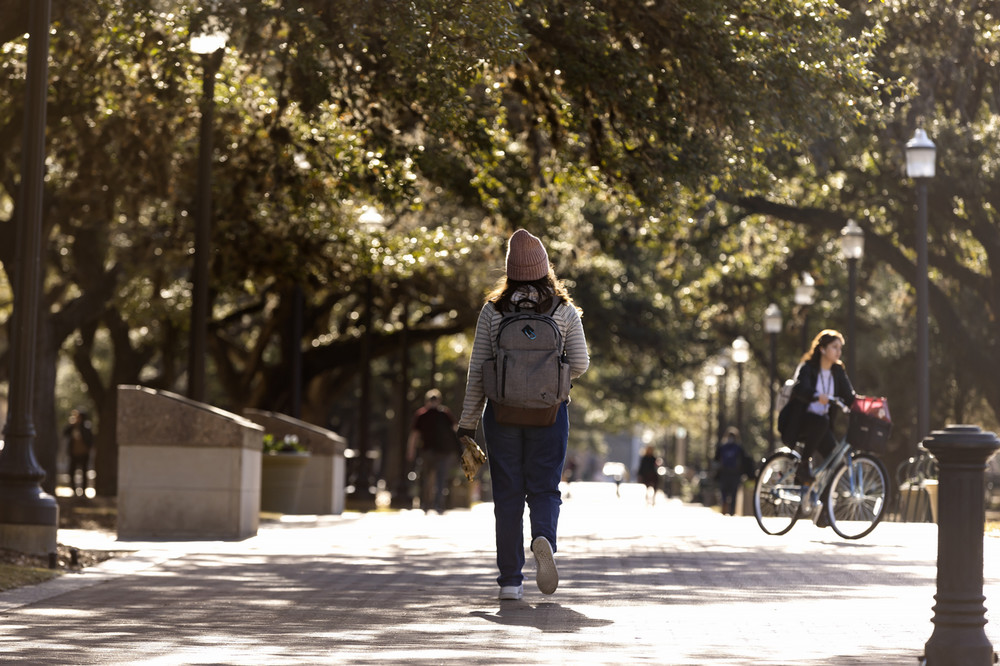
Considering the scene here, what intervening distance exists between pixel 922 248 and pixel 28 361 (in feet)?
46.8

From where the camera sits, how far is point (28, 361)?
1154 centimetres

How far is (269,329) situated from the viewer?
32.3 m

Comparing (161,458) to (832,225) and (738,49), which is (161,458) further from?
(832,225)

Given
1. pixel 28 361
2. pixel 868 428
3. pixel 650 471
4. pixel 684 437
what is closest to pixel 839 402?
pixel 868 428

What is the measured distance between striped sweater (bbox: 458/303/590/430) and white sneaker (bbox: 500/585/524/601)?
88 cm

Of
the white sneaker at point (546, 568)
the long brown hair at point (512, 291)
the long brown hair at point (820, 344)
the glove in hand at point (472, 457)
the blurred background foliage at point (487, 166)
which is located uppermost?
the blurred background foliage at point (487, 166)

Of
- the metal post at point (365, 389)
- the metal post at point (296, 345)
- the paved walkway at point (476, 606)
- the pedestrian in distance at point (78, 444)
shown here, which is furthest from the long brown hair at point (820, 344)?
the pedestrian in distance at point (78, 444)

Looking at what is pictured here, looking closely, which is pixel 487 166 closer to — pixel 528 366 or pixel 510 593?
pixel 528 366

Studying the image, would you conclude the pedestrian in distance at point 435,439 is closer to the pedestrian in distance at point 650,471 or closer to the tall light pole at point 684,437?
the pedestrian in distance at point 650,471

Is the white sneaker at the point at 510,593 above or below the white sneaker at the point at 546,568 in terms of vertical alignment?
below

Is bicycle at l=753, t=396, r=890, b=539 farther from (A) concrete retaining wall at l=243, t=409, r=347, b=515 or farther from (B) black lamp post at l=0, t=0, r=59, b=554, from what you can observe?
(A) concrete retaining wall at l=243, t=409, r=347, b=515

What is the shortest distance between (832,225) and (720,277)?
6.91 metres

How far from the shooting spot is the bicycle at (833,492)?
540 inches

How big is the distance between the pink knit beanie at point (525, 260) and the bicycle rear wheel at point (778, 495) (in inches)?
237
